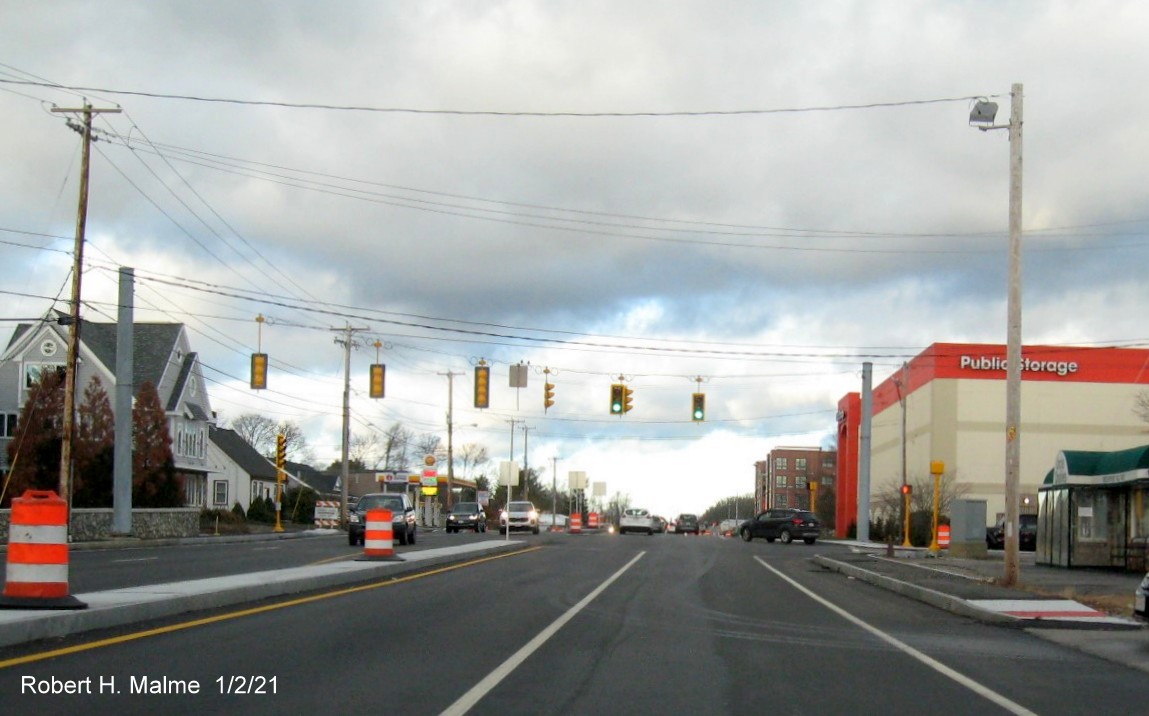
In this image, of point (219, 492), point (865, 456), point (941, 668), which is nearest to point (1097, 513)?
point (941, 668)

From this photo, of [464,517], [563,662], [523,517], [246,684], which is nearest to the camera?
[246,684]

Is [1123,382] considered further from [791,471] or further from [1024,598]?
[791,471]

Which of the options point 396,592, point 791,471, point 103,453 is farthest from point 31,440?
point 791,471

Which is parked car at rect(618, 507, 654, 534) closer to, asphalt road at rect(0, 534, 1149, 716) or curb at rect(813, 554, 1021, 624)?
curb at rect(813, 554, 1021, 624)

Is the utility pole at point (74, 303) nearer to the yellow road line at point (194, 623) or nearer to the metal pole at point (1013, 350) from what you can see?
the yellow road line at point (194, 623)

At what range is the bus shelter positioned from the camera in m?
28.1

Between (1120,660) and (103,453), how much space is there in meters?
44.4

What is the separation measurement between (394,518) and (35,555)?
971 inches

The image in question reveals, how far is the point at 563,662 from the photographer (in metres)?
10.8

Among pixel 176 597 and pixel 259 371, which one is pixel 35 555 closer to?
pixel 176 597

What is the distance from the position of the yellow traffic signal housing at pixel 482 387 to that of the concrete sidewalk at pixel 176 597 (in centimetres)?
1348

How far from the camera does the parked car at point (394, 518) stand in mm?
36125

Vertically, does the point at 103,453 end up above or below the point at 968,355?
below

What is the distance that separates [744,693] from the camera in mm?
9391
